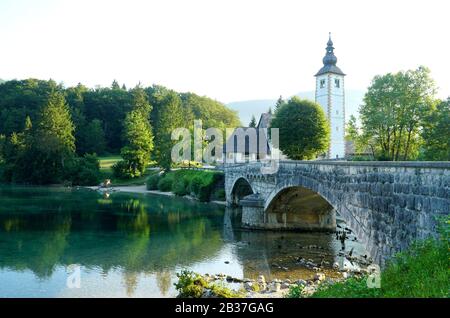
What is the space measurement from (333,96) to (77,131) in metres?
60.0

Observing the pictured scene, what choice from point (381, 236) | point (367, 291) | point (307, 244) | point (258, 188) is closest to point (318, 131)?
point (258, 188)

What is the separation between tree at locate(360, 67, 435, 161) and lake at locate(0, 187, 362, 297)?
1374 cm

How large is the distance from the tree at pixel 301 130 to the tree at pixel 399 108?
373 inches

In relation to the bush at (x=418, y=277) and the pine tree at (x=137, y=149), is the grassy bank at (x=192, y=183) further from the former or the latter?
the bush at (x=418, y=277)

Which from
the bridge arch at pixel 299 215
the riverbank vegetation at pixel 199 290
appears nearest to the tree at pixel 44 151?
the bridge arch at pixel 299 215

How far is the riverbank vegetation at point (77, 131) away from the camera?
8162 centimetres

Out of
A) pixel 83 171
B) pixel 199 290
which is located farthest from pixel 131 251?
pixel 83 171

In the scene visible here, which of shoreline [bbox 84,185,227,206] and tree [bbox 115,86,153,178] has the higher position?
tree [bbox 115,86,153,178]

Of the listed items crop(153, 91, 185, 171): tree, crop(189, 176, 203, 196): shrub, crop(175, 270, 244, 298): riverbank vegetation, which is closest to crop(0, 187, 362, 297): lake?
crop(175, 270, 244, 298): riverbank vegetation

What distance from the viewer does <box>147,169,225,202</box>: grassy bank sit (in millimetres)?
57031

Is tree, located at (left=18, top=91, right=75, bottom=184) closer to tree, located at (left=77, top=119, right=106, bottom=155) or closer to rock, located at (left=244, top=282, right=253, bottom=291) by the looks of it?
tree, located at (left=77, top=119, right=106, bottom=155)

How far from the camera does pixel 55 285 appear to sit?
19.0m
